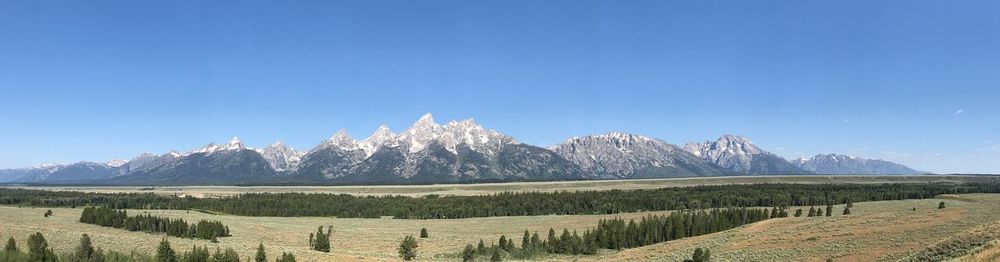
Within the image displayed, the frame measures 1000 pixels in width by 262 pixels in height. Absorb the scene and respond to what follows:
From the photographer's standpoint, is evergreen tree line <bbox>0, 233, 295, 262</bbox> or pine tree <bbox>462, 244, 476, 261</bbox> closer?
evergreen tree line <bbox>0, 233, 295, 262</bbox>

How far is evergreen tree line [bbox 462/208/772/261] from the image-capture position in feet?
250

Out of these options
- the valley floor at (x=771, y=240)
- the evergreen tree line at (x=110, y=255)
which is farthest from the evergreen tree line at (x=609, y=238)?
the evergreen tree line at (x=110, y=255)

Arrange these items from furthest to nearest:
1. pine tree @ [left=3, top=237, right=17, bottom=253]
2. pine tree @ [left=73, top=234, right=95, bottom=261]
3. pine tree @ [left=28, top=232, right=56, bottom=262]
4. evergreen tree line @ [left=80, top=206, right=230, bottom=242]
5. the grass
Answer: evergreen tree line @ [left=80, top=206, right=230, bottom=242], pine tree @ [left=3, top=237, right=17, bottom=253], pine tree @ [left=73, top=234, right=95, bottom=261], pine tree @ [left=28, top=232, right=56, bottom=262], the grass

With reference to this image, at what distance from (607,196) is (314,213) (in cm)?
7970

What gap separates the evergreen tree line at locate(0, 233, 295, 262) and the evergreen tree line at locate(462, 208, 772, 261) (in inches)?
996

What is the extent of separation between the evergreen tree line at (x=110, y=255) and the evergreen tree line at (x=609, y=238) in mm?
25303

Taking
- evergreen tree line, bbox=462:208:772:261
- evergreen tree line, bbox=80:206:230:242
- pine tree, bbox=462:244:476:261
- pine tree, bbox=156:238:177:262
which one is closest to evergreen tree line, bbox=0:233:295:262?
pine tree, bbox=156:238:177:262

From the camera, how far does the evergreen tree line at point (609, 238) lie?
7625 centimetres

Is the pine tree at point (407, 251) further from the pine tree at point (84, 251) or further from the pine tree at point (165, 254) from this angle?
the pine tree at point (84, 251)

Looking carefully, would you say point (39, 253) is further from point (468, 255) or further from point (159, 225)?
point (159, 225)

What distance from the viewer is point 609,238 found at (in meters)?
83.2

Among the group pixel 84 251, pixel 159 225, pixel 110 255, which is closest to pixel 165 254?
pixel 110 255

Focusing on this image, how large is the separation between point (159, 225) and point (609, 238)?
216 ft

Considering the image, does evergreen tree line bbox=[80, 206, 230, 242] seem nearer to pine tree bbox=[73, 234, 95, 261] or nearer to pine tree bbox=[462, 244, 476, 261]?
pine tree bbox=[73, 234, 95, 261]
